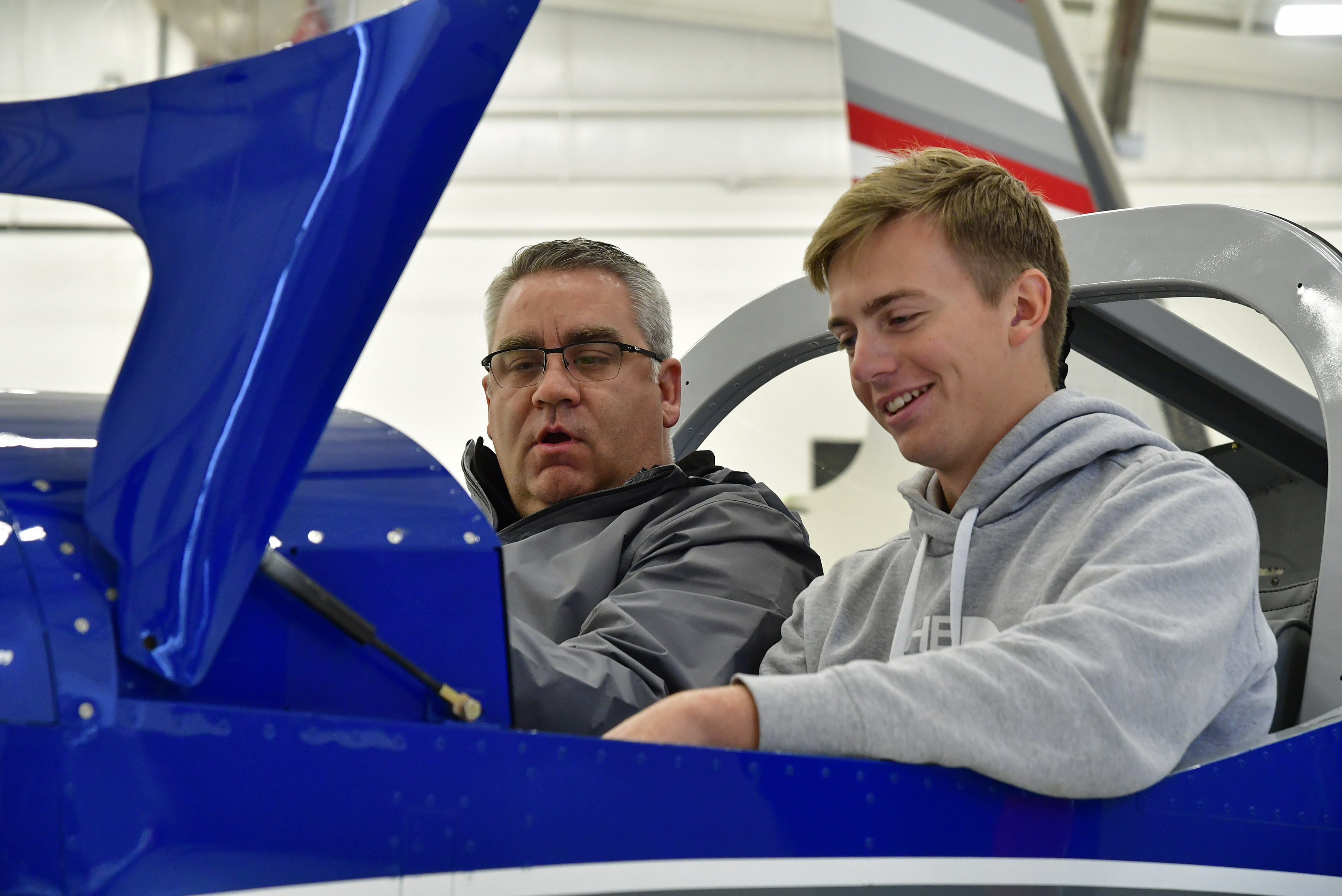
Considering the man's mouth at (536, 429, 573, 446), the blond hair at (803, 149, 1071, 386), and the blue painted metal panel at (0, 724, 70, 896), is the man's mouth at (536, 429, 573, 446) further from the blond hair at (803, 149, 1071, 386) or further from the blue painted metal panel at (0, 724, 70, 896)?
the blue painted metal panel at (0, 724, 70, 896)

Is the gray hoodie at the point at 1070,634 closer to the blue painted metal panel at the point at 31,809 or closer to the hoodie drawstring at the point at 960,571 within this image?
the hoodie drawstring at the point at 960,571

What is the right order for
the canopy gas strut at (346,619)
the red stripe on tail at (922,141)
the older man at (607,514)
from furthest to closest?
the red stripe on tail at (922,141) → the older man at (607,514) → the canopy gas strut at (346,619)

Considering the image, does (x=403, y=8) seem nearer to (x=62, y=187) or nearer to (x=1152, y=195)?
(x=62, y=187)

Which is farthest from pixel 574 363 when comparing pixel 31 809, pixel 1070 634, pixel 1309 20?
pixel 1309 20

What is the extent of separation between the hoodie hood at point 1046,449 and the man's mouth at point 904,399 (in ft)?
0.31

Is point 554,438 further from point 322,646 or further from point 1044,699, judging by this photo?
point 1044,699

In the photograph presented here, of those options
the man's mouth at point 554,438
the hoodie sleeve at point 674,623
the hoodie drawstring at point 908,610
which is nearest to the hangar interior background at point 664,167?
the man's mouth at point 554,438

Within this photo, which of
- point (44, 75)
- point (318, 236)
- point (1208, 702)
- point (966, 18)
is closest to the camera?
point (318, 236)

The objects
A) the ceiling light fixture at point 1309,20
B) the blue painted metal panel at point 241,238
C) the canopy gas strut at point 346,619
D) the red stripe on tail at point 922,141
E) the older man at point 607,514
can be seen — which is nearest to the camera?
the blue painted metal panel at point 241,238

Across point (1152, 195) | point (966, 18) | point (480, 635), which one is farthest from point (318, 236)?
point (1152, 195)

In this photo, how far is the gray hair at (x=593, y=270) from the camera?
1898mm

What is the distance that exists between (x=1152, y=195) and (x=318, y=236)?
8.68 m

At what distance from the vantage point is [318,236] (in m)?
0.77

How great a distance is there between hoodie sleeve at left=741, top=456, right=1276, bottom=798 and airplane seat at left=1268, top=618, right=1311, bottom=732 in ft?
1.23
